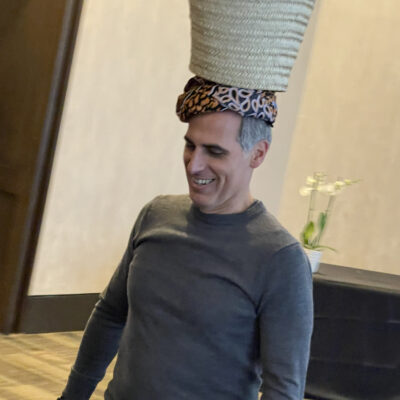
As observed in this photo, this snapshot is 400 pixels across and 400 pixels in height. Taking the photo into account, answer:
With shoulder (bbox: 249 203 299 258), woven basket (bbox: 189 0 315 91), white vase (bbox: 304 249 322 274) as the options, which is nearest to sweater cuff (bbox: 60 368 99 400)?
shoulder (bbox: 249 203 299 258)

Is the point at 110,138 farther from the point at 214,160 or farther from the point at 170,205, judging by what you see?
the point at 214,160

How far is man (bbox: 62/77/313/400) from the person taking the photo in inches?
54.5

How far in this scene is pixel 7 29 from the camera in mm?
4527

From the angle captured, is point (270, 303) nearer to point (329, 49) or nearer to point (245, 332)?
point (245, 332)

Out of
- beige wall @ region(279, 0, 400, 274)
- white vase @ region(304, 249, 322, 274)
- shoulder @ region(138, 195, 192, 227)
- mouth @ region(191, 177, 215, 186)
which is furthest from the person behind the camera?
beige wall @ region(279, 0, 400, 274)

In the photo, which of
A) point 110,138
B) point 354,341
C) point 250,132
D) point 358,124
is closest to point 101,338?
point 250,132

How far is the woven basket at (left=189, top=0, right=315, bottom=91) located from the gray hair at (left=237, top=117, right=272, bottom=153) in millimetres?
80

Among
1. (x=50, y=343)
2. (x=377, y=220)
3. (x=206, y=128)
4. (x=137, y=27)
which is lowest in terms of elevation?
(x=50, y=343)

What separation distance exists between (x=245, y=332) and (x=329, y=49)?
204 inches

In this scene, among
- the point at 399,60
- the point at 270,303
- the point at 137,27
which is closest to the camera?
the point at 270,303

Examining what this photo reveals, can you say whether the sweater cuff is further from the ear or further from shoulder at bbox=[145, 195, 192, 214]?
the ear

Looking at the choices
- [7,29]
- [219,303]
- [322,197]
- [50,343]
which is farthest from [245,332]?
[322,197]

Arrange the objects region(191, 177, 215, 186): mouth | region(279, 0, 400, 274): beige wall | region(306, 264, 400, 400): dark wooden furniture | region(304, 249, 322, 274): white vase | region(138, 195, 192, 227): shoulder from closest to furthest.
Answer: region(191, 177, 215, 186): mouth, region(138, 195, 192, 227): shoulder, region(306, 264, 400, 400): dark wooden furniture, region(304, 249, 322, 274): white vase, region(279, 0, 400, 274): beige wall

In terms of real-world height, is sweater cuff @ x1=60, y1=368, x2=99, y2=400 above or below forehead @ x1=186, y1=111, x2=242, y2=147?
below
